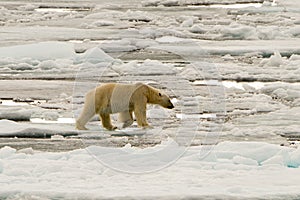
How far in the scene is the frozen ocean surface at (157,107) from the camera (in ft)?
19.4

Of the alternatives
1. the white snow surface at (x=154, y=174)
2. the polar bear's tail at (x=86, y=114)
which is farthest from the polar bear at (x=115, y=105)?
the white snow surface at (x=154, y=174)

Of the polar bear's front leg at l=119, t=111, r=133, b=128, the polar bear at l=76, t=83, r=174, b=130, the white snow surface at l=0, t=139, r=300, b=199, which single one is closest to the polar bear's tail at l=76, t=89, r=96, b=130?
the polar bear at l=76, t=83, r=174, b=130

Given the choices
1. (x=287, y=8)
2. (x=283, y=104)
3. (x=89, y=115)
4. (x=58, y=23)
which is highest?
(x=287, y=8)

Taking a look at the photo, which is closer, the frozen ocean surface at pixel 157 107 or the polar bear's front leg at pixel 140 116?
the frozen ocean surface at pixel 157 107

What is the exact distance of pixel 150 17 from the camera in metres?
16.2

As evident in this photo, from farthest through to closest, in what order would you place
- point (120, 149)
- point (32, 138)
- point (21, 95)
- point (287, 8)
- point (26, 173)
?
1. point (287, 8)
2. point (21, 95)
3. point (32, 138)
4. point (120, 149)
5. point (26, 173)

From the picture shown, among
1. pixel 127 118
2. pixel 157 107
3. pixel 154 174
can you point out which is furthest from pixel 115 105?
pixel 154 174

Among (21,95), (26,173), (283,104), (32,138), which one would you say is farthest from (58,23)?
(26,173)

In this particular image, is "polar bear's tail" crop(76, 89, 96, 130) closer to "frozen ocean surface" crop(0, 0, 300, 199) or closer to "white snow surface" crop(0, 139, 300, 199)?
"frozen ocean surface" crop(0, 0, 300, 199)

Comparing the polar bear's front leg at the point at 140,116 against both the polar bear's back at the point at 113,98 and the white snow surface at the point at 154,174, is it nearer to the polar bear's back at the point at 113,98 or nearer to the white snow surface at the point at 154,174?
the polar bear's back at the point at 113,98

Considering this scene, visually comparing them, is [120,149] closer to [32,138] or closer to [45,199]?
[32,138]

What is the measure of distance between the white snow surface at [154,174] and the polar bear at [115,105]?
0.80 meters

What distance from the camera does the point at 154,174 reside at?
6.16 metres

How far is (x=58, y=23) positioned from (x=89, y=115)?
810 centimetres
